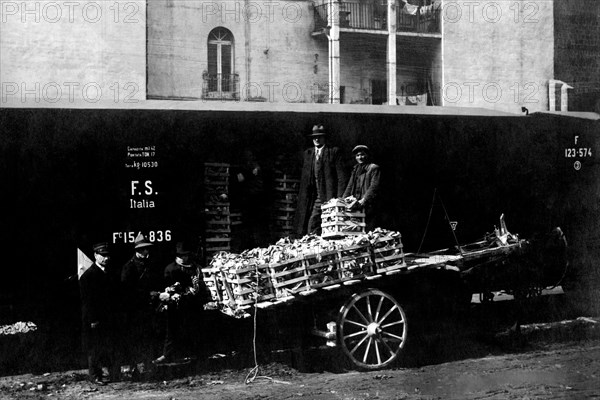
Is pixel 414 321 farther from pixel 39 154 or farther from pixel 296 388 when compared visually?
pixel 39 154

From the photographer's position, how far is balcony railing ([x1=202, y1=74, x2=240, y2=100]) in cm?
1384

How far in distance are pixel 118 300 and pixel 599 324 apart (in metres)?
5.81

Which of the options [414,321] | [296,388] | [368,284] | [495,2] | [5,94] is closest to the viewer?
[296,388]

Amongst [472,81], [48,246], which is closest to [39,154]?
[48,246]

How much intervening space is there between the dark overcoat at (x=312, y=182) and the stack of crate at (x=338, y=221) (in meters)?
0.21

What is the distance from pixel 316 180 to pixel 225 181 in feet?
3.30

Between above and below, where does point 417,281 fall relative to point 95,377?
above

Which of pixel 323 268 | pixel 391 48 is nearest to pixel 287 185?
pixel 323 268

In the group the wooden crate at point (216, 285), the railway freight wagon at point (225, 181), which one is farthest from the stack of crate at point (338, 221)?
the wooden crate at point (216, 285)

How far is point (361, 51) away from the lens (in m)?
13.4

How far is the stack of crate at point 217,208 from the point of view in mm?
8484

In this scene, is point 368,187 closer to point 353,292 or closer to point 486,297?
point 353,292

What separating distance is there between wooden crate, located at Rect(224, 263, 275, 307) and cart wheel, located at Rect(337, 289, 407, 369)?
835 millimetres

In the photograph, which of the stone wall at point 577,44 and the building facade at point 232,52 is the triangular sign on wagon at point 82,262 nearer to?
the building facade at point 232,52
